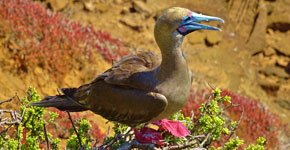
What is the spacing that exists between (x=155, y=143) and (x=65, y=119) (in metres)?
4.17

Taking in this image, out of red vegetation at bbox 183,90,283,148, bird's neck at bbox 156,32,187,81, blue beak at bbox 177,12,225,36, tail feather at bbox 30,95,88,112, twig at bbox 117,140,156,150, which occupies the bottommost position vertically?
red vegetation at bbox 183,90,283,148

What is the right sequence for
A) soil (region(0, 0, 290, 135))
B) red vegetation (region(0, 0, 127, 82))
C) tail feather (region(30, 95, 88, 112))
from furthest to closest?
soil (region(0, 0, 290, 135)), red vegetation (region(0, 0, 127, 82)), tail feather (region(30, 95, 88, 112))

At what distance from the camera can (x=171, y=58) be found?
371 cm

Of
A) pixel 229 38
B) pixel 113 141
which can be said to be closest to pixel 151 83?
pixel 113 141

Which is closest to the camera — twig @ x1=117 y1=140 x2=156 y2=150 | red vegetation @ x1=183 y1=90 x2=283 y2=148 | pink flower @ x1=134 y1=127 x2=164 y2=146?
twig @ x1=117 y1=140 x2=156 y2=150

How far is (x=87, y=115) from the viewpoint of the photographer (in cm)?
865

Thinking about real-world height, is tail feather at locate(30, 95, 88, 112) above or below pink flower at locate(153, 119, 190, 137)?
above

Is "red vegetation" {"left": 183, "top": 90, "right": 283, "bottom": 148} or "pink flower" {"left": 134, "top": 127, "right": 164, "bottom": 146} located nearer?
"pink flower" {"left": 134, "top": 127, "right": 164, "bottom": 146}

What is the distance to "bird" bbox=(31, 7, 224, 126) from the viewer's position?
145 inches

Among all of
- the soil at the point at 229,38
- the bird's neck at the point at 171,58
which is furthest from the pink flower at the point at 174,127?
the soil at the point at 229,38

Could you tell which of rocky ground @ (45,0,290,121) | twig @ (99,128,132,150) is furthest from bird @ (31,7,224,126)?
rocky ground @ (45,0,290,121)

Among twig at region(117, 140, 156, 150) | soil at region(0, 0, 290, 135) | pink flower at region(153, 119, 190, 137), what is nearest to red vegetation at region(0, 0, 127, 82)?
soil at region(0, 0, 290, 135)

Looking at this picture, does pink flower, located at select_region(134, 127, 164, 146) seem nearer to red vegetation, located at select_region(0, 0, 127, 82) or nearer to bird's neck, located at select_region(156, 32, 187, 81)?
bird's neck, located at select_region(156, 32, 187, 81)

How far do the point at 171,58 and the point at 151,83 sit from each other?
0.21m
